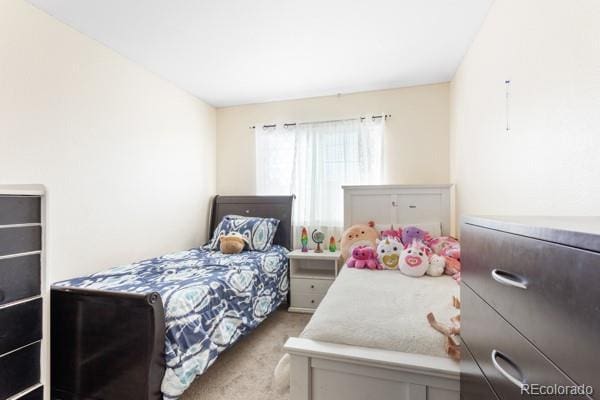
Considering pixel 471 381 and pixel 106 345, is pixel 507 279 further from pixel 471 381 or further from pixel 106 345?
pixel 106 345

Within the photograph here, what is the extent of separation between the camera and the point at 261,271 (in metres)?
2.49

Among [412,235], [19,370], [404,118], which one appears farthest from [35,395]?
[404,118]

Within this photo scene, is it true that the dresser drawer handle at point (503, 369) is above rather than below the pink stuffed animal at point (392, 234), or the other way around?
below

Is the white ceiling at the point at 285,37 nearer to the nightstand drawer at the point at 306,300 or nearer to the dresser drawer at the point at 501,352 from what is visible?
the dresser drawer at the point at 501,352

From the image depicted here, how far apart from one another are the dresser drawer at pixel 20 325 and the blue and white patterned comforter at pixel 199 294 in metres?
0.26

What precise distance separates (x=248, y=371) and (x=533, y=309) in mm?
1858

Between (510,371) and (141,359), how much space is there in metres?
1.50

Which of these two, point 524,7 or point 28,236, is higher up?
point 524,7

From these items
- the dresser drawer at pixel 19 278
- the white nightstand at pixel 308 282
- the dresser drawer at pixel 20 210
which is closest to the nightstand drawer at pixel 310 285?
the white nightstand at pixel 308 282

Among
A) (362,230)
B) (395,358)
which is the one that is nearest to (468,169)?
(362,230)

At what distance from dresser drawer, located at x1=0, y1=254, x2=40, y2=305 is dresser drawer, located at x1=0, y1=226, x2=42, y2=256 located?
0.14 ft

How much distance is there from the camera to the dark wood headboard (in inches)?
128

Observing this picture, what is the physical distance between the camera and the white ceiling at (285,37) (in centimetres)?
177

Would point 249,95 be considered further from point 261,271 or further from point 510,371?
point 510,371
